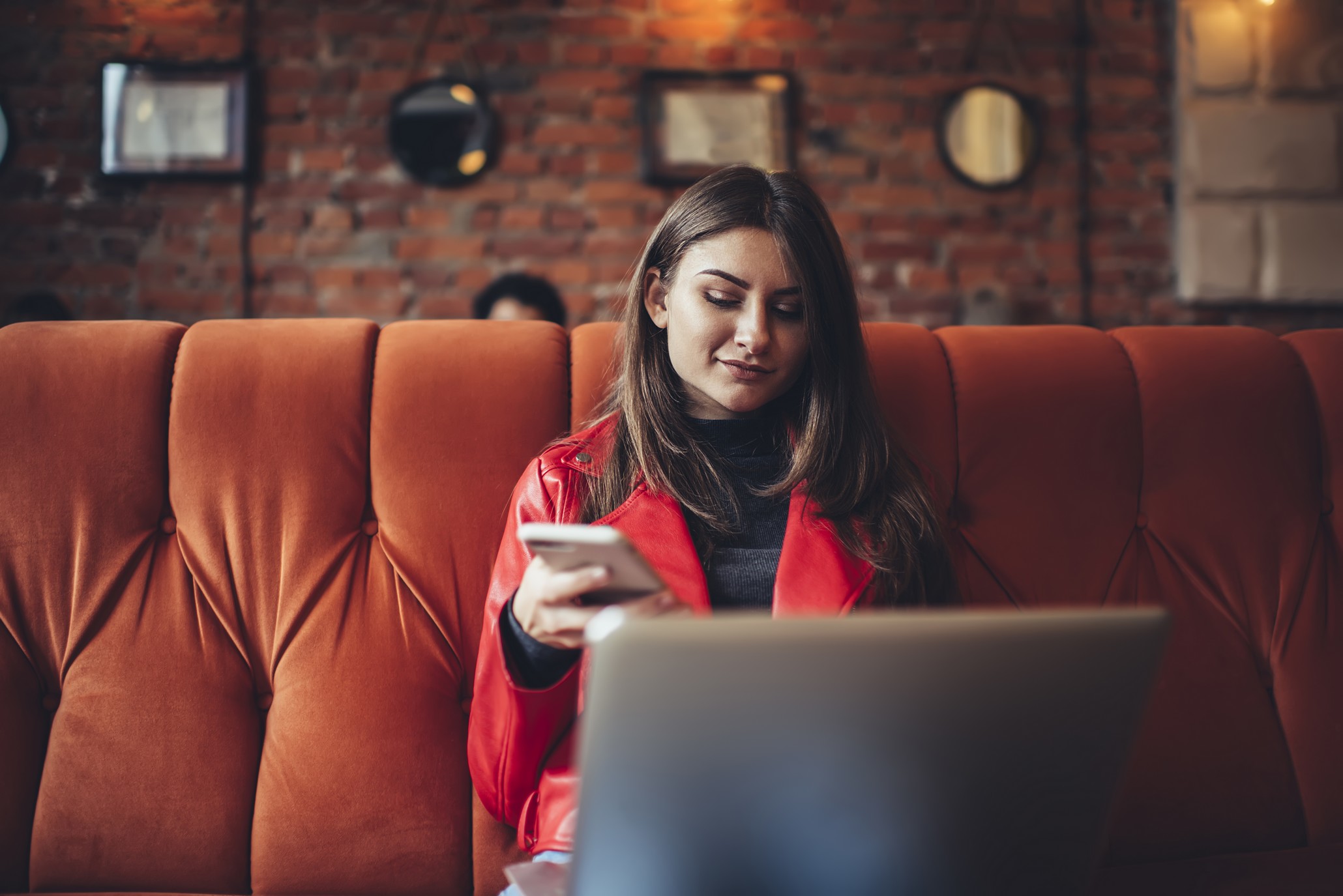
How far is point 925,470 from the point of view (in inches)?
42.3

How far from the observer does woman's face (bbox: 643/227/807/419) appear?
94 centimetres

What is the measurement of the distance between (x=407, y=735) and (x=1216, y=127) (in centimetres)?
256

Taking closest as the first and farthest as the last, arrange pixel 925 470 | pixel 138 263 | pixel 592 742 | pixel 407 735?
pixel 592 742, pixel 407 735, pixel 925 470, pixel 138 263

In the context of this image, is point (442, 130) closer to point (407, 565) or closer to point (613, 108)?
point (613, 108)

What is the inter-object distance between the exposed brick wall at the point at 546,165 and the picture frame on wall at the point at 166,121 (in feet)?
0.15

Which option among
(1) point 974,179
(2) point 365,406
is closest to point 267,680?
(2) point 365,406

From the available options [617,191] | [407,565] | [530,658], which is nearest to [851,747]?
[530,658]

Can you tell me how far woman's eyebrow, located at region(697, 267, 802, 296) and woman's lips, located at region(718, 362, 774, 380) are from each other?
9cm

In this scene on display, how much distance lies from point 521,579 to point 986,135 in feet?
6.78

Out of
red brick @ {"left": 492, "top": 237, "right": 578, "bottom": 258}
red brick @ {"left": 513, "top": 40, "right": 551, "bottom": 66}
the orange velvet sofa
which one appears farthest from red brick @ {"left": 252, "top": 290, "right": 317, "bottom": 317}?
the orange velvet sofa

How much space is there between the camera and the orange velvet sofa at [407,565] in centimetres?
93

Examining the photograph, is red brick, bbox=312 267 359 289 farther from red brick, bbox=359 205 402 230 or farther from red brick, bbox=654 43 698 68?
red brick, bbox=654 43 698 68

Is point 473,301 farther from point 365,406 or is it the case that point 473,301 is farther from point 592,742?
point 592,742

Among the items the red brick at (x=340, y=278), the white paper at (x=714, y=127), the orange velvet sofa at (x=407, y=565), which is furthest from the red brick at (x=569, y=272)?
the orange velvet sofa at (x=407, y=565)
